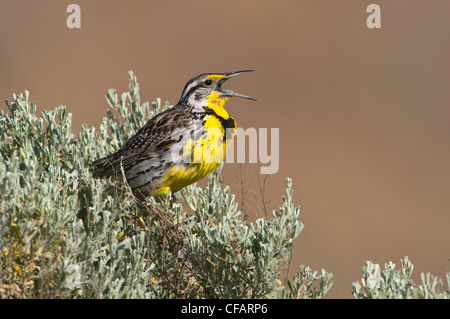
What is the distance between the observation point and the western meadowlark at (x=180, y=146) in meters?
4.64

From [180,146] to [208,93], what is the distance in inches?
24.2

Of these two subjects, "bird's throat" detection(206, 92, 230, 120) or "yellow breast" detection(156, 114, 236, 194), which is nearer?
"yellow breast" detection(156, 114, 236, 194)

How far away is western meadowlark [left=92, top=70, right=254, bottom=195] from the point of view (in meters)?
4.64

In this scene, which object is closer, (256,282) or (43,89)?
(256,282)

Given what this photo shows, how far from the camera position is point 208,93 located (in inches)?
202

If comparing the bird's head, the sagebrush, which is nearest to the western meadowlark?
the bird's head

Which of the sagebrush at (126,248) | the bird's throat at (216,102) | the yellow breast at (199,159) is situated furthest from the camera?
the bird's throat at (216,102)

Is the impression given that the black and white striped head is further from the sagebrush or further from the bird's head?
the sagebrush

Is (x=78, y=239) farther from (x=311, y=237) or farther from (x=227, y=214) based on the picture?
(x=311, y=237)

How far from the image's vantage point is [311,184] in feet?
40.3

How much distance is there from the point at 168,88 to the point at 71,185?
943cm

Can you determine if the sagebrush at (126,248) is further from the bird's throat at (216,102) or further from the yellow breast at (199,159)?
the bird's throat at (216,102)

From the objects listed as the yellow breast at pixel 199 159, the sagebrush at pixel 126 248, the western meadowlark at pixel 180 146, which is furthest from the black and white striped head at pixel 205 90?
the sagebrush at pixel 126 248
